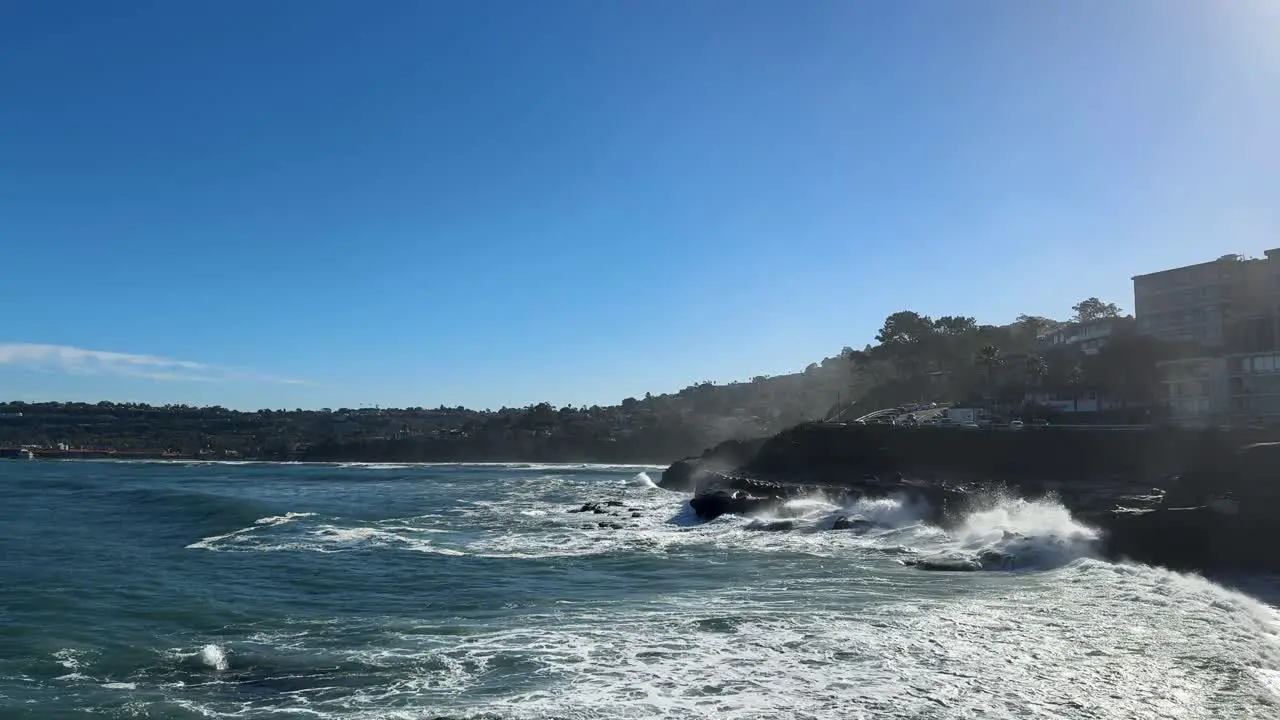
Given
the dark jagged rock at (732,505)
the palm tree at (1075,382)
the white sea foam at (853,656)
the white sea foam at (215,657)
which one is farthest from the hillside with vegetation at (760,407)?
the white sea foam at (215,657)

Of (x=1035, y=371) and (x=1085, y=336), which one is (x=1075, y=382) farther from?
(x=1085, y=336)

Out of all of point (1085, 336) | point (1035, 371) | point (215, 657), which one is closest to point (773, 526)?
point (215, 657)

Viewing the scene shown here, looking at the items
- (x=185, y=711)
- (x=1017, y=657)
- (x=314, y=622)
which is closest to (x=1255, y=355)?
(x=1017, y=657)

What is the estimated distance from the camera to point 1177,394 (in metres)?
54.2

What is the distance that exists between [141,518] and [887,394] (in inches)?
2939

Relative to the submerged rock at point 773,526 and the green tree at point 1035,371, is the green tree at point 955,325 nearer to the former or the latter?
the green tree at point 1035,371

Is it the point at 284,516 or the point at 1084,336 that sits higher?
the point at 1084,336

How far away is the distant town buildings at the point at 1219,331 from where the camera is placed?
1933 inches

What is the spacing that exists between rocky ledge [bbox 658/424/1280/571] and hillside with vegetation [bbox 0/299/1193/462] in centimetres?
1482

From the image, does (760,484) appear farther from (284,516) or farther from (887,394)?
(887,394)

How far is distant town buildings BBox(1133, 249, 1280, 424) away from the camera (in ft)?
161

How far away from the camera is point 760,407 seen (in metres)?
143

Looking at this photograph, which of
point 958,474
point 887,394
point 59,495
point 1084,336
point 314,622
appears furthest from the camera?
point 887,394

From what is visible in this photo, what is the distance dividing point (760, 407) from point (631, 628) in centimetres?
12918
